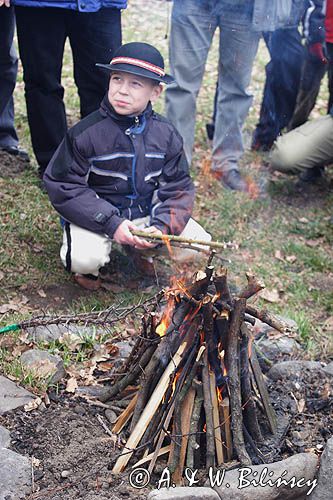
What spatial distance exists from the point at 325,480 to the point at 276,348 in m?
1.20

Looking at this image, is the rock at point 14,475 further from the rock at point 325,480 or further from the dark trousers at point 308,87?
the dark trousers at point 308,87

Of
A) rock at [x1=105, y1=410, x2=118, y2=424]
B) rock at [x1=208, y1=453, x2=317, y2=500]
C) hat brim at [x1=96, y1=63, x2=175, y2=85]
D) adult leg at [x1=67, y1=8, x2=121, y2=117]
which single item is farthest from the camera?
adult leg at [x1=67, y1=8, x2=121, y2=117]

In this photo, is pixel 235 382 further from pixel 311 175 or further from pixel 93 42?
pixel 311 175

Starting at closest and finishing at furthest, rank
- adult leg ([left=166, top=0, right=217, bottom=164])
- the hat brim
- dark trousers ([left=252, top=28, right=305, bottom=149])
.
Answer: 1. the hat brim
2. adult leg ([left=166, top=0, right=217, bottom=164])
3. dark trousers ([left=252, top=28, right=305, bottom=149])

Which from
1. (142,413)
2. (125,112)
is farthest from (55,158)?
(142,413)

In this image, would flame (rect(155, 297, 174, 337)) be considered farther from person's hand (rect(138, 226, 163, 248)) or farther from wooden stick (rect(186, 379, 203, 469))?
person's hand (rect(138, 226, 163, 248))

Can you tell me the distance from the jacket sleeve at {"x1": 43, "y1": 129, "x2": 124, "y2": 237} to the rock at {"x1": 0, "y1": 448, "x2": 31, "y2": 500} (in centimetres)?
175

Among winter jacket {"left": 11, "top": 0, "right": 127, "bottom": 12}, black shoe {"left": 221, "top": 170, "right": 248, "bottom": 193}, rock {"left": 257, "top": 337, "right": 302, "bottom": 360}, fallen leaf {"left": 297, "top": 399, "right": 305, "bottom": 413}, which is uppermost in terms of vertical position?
winter jacket {"left": 11, "top": 0, "right": 127, "bottom": 12}

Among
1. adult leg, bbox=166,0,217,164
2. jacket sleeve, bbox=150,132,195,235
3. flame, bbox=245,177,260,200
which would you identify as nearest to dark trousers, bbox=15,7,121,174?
adult leg, bbox=166,0,217,164

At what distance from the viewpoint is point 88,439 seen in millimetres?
3146

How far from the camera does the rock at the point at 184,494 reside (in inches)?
107

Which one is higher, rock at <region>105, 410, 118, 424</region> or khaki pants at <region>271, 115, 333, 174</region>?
khaki pants at <region>271, 115, 333, 174</region>

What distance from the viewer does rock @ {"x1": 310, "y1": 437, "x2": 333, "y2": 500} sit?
9.84 ft

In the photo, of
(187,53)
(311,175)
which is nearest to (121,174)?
(187,53)
